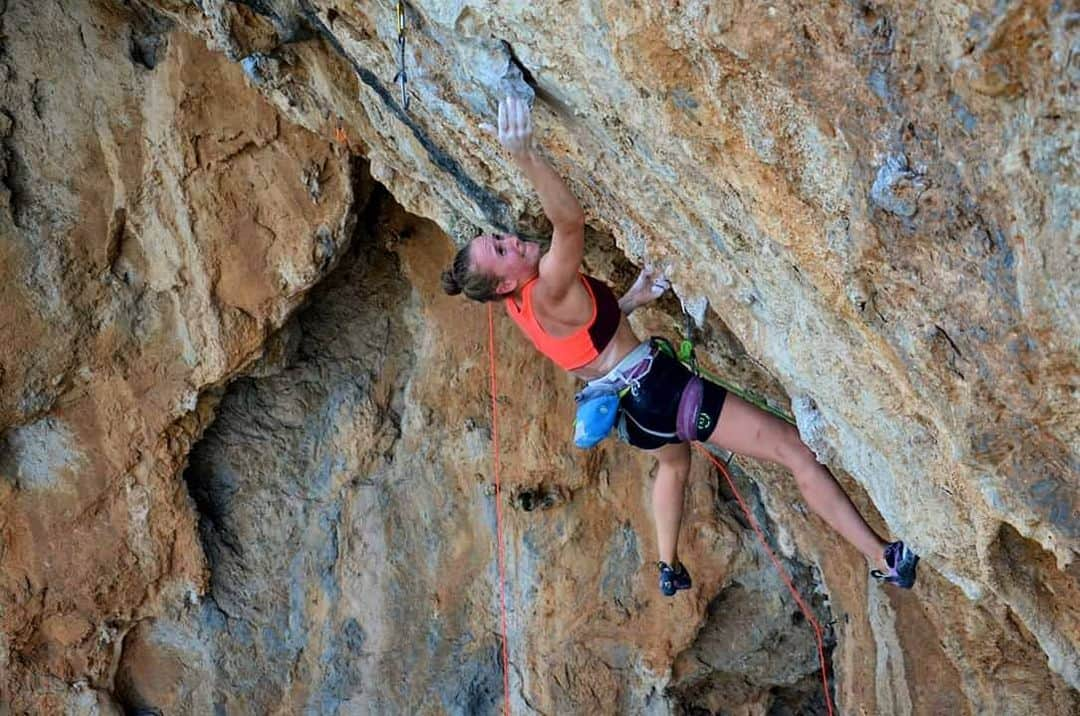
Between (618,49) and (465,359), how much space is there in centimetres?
351

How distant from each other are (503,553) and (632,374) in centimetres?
272

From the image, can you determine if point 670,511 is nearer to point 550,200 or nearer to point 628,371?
point 628,371

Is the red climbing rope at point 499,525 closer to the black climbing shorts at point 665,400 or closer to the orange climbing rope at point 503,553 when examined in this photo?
the orange climbing rope at point 503,553

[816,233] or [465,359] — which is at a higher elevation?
[816,233]

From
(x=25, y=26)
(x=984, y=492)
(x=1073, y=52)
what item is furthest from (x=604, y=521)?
(x=1073, y=52)

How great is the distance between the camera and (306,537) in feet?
19.9

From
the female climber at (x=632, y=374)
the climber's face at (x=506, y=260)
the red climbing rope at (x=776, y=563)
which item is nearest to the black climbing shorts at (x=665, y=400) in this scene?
the female climber at (x=632, y=374)

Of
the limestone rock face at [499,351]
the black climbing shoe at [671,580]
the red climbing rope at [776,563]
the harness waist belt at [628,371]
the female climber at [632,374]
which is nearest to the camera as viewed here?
the limestone rock face at [499,351]

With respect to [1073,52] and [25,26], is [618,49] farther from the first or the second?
[25,26]

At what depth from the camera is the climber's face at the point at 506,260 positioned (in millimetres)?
3145

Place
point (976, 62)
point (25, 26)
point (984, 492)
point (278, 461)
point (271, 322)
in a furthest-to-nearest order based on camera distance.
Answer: point (278, 461) → point (271, 322) → point (25, 26) → point (984, 492) → point (976, 62)

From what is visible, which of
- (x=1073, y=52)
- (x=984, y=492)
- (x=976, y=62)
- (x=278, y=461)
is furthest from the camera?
(x=278, y=461)

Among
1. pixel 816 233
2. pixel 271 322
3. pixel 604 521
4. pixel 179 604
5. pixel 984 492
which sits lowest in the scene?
pixel 179 604

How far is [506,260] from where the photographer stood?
3150mm
